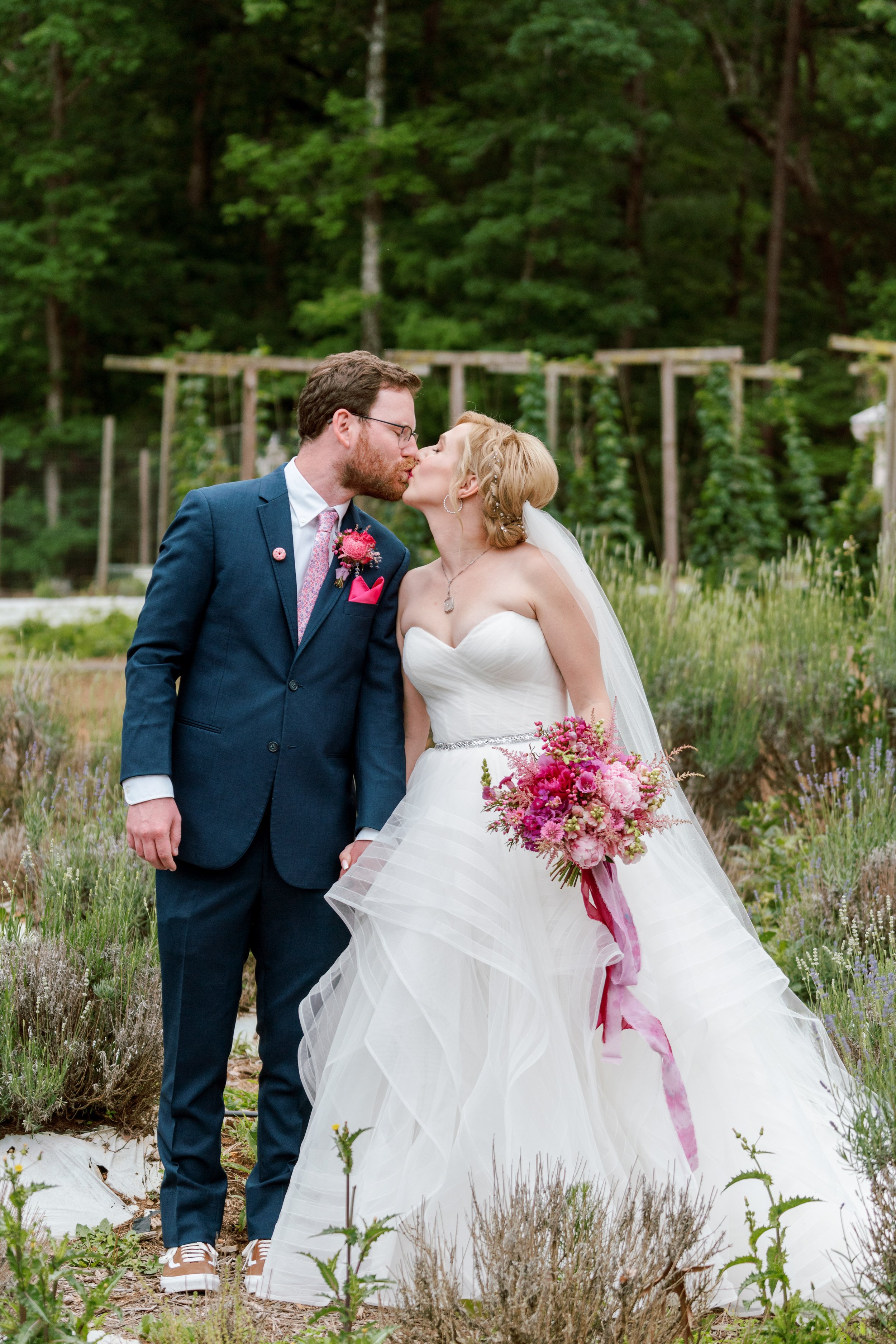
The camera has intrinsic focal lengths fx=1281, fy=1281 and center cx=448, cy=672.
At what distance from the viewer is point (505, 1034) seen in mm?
2891

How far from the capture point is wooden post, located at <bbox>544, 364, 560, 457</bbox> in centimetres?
1285

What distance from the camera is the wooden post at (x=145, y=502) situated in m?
18.3

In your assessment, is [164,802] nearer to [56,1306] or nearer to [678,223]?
[56,1306]

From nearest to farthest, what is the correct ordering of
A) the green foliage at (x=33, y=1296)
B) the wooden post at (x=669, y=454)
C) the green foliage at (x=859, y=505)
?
the green foliage at (x=33, y=1296)
the wooden post at (x=669, y=454)
the green foliage at (x=859, y=505)

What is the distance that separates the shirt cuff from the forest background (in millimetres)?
15363

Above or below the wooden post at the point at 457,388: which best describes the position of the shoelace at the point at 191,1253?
below

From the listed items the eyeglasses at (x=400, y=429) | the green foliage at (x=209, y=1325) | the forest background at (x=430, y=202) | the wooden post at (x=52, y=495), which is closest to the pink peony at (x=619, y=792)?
the eyeglasses at (x=400, y=429)

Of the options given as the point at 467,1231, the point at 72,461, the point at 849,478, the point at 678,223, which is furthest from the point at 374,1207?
the point at 678,223

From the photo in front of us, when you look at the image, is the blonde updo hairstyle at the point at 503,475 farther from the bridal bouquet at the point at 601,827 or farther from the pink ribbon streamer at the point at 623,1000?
the pink ribbon streamer at the point at 623,1000

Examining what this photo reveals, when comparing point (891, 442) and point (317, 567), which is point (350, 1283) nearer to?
point (317, 567)

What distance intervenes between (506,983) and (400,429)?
52.5 inches

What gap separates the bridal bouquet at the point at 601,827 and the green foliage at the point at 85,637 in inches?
303

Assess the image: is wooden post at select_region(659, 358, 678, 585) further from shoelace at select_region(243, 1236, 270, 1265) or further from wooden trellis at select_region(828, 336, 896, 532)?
shoelace at select_region(243, 1236, 270, 1265)

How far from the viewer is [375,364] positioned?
10.1 feet
